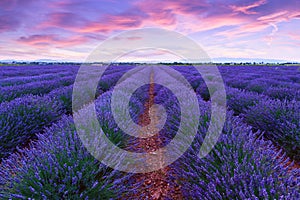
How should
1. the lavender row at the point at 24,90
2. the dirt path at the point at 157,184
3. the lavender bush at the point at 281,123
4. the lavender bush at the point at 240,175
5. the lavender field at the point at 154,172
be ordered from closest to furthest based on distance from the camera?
the lavender bush at the point at 240,175 → the lavender field at the point at 154,172 → the dirt path at the point at 157,184 → the lavender bush at the point at 281,123 → the lavender row at the point at 24,90

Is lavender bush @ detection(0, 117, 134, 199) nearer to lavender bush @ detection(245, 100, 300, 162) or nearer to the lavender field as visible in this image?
the lavender field

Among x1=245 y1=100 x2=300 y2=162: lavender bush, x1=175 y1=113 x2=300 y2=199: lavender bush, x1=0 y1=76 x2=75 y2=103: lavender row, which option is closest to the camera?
x1=175 y1=113 x2=300 y2=199: lavender bush

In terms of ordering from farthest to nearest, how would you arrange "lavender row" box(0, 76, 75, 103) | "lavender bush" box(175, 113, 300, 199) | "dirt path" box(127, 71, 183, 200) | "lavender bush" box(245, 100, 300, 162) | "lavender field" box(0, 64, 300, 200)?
"lavender row" box(0, 76, 75, 103)
"lavender bush" box(245, 100, 300, 162)
"dirt path" box(127, 71, 183, 200)
"lavender field" box(0, 64, 300, 200)
"lavender bush" box(175, 113, 300, 199)

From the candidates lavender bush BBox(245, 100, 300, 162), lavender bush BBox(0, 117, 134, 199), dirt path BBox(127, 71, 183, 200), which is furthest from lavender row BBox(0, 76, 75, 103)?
lavender bush BBox(245, 100, 300, 162)

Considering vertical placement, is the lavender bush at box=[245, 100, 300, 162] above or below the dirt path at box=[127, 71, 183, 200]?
above

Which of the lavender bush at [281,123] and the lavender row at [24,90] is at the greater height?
the lavender row at [24,90]

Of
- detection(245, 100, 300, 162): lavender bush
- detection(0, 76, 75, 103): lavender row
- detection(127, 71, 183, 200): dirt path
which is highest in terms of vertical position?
detection(0, 76, 75, 103): lavender row

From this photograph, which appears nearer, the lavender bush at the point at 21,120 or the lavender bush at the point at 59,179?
the lavender bush at the point at 59,179

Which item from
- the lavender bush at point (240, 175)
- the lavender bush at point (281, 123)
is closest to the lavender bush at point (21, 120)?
the lavender bush at point (240, 175)

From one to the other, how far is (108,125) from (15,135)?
141 cm

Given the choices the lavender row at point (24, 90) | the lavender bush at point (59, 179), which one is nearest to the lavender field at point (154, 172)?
the lavender bush at point (59, 179)

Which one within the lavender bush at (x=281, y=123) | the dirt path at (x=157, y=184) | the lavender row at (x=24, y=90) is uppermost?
the lavender row at (x=24, y=90)

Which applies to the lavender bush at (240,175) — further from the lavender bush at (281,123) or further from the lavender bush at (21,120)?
the lavender bush at (21,120)

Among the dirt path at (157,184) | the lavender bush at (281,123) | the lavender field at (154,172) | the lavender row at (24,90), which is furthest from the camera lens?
the lavender row at (24,90)
